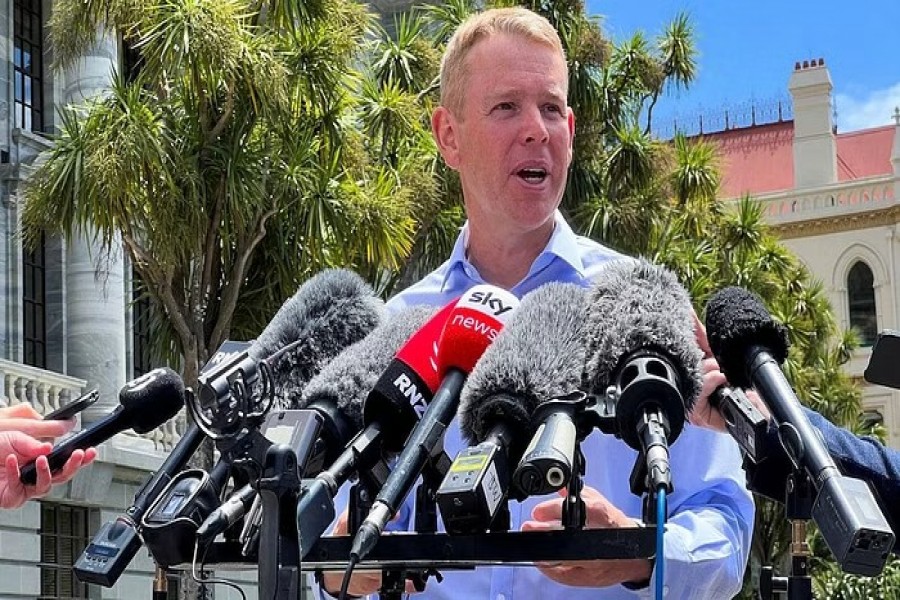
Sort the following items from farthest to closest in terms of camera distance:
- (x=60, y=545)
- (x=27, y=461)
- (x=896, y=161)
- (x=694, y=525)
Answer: (x=896, y=161), (x=60, y=545), (x=27, y=461), (x=694, y=525)

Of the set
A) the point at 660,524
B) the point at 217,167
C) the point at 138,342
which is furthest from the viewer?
the point at 138,342

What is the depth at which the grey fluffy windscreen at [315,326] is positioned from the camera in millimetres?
2889

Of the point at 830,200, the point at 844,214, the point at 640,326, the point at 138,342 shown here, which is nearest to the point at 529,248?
the point at 640,326

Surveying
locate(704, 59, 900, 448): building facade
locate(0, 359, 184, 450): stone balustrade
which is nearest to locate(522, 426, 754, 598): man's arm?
locate(0, 359, 184, 450): stone balustrade

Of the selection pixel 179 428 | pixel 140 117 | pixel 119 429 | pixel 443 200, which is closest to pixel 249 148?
pixel 140 117

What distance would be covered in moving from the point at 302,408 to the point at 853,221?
158 ft

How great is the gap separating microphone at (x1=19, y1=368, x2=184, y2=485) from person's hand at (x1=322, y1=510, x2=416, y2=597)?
0.38 meters

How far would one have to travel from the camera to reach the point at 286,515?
220 cm

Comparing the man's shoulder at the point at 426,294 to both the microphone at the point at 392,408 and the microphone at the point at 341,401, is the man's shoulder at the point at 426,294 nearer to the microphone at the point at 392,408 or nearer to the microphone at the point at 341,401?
the microphone at the point at 341,401

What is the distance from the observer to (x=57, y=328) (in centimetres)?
2038

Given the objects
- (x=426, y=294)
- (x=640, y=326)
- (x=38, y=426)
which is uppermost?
(x=426, y=294)

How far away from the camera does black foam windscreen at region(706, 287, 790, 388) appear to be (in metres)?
2.39

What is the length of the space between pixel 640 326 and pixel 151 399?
98 cm

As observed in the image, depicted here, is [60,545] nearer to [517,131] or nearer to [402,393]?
[517,131]
